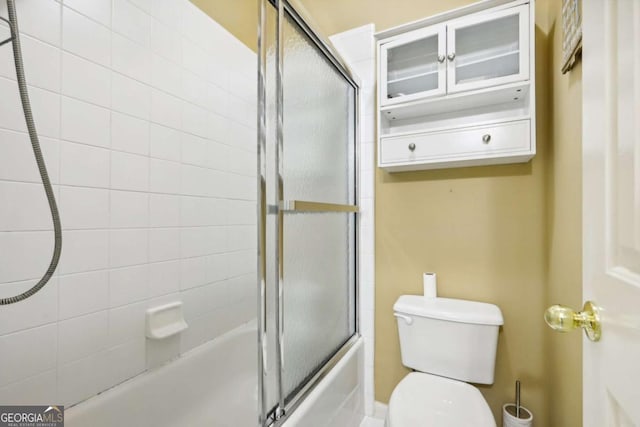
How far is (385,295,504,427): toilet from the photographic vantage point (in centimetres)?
113

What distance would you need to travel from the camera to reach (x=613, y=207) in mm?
457

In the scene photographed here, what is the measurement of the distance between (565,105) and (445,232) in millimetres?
707

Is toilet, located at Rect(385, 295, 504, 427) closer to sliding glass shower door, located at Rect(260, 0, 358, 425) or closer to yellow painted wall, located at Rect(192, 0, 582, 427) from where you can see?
yellow painted wall, located at Rect(192, 0, 582, 427)

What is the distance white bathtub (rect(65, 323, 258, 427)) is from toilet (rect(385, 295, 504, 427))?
83 cm

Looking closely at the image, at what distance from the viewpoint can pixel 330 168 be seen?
1.41 m

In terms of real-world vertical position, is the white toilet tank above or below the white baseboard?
above

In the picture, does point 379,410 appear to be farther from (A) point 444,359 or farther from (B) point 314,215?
(B) point 314,215

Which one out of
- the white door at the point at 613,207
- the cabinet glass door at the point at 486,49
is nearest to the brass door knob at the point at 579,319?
the white door at the point at 613,207

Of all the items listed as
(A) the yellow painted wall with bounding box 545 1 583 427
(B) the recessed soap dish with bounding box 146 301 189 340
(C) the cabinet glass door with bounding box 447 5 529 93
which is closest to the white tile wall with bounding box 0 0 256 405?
(B) the recessed soap dish with bounding box 146 301 189 340

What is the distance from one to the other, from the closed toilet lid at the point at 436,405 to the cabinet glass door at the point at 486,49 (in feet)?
4.23

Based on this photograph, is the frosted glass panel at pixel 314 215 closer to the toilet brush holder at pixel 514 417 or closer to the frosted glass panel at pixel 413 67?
the frosted glass panel at pixel 413 67

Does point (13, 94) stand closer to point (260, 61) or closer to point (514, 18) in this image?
point (260, 61)

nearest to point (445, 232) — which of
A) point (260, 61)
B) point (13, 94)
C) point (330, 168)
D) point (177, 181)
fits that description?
point (330, 168)

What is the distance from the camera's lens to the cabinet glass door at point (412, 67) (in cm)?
140
